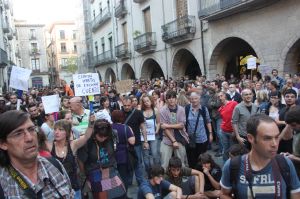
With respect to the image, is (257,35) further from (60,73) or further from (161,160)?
(60,73)

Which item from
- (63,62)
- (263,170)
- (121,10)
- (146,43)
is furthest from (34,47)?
(263,170)

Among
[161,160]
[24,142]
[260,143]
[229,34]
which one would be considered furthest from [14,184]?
[229,34]

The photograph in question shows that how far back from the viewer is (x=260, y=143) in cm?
248

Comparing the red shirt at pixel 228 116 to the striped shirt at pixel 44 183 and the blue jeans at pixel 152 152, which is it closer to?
the blue jeans at pixel 152 152

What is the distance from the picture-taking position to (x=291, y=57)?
42.0 ft

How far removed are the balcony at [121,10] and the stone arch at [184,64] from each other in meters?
7.26

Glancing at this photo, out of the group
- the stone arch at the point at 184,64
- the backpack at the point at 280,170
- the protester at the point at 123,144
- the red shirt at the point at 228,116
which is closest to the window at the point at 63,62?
the stone arch at the point at 184,64

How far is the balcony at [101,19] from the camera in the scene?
1189 inches

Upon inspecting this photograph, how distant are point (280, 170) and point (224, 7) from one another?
12.8m

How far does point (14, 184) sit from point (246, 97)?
4493 millimetres

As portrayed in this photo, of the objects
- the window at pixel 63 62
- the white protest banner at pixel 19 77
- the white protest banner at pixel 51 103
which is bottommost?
the white protest banner at pixel 51 103

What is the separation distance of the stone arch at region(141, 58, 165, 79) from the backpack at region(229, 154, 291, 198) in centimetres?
2208

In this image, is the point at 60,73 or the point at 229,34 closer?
the point at 229,34

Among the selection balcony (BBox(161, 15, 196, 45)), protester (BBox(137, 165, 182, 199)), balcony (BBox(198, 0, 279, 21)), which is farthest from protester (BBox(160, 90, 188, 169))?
balcony (BBox(161, 15, 196, 45))
